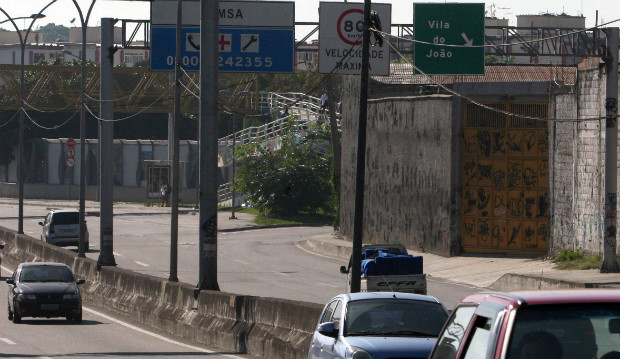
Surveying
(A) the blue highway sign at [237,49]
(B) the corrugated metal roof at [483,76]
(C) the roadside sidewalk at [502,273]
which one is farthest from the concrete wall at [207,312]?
(B) the corrugated metal roof at [483,76]

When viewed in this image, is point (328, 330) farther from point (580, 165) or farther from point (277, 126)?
point (277, 126)

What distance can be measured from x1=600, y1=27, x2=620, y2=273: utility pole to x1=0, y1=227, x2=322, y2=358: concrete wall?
37.0 feet

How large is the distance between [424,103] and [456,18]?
231 inches

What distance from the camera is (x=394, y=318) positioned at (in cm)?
1216

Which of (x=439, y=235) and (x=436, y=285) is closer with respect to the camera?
(x=436, y=285)

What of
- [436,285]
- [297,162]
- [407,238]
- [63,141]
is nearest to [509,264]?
[436,285]

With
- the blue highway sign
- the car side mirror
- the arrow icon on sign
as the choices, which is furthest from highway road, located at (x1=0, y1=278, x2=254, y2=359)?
Result: the arrow icon on sign

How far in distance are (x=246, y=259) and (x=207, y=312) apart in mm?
21685

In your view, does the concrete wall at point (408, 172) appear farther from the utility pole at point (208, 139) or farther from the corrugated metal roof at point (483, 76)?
the utility pole at point (208, 139)

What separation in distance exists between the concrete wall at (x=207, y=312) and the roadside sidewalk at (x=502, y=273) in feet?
29.4

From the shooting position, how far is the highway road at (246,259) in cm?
3175

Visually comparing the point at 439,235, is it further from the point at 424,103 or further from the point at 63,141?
the point at 63,141

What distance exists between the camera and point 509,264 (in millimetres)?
35688

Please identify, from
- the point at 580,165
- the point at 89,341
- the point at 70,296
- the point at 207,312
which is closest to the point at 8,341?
the point at 89,341
